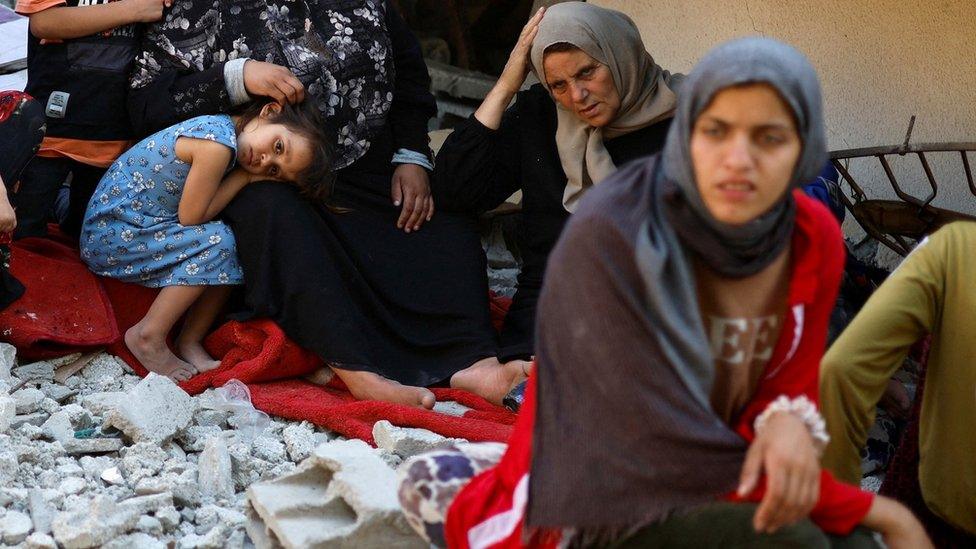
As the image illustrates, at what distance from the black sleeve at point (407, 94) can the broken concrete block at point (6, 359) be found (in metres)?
1.51

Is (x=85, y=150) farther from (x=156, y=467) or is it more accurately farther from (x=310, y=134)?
(x=156, y=467)

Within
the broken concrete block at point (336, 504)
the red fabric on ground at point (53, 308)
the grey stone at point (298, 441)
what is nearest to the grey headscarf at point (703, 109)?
the broken concrete block at point (336, 504)

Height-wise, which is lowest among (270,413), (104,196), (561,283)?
(270,413)

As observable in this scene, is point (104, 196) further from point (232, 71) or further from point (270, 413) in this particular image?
point (270, 413)

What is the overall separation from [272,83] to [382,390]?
1.05 metres

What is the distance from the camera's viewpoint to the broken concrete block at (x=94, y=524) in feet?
8.97

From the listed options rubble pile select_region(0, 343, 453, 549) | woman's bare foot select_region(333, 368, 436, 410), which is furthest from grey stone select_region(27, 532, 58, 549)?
woman's bare foot select_region(333, 368, 436, 410)

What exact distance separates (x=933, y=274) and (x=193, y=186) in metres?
2.28

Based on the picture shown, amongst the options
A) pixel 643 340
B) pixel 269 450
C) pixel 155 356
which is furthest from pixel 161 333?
pixel 643 340

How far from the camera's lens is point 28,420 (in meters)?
3.41

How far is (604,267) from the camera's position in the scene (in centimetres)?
201

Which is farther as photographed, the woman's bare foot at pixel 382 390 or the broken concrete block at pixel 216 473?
the woman's bare foot at pixel 382 390

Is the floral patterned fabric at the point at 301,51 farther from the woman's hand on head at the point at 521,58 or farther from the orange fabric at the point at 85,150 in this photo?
the woman's hand on head at the point at 521,58

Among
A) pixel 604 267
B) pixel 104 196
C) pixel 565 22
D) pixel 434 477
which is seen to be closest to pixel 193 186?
pixel 104 196
